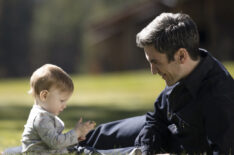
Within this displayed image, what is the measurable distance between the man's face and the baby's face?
0.79 metres

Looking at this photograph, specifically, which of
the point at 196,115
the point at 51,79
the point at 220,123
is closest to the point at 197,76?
the point at 196,115

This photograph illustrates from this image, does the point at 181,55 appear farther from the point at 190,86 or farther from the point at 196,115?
the point at 196,115

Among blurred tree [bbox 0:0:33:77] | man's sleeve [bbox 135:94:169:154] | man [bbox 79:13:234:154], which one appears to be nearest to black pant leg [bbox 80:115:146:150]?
man's sleeve [bbox 135:94:169:154]

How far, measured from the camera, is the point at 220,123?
3514 mm

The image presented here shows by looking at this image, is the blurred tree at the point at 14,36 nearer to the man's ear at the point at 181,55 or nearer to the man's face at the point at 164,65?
the man's face at the point at 164,65

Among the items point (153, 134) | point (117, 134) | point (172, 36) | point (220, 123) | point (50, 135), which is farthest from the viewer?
point (117, 134)

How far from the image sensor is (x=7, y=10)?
163 ft

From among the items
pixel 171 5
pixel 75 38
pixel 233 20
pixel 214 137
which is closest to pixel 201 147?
pixel 214 137

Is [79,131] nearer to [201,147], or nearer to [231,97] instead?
[201,147]

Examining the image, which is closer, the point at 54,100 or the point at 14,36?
the point at 54,100

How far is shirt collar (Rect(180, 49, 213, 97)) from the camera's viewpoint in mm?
3775

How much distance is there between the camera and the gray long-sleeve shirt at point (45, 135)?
157 inches

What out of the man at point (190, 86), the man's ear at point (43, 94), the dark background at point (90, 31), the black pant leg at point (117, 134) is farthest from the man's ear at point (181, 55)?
the dark background at point (90, 31)

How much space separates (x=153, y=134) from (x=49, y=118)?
0.90 metres
